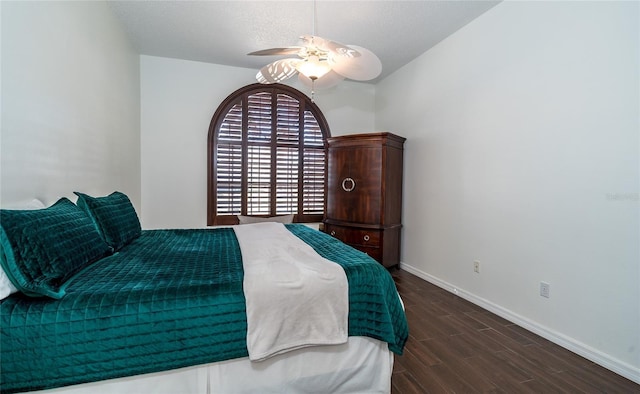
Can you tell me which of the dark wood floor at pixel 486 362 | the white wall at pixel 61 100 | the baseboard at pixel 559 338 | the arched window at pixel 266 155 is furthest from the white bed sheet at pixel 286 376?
the arched window at pixel 266 155

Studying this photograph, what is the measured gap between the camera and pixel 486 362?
199cm

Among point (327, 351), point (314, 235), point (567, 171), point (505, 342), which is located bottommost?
point (505, 342)

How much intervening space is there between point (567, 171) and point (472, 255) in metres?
1.16

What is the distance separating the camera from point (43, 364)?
115 centimetres

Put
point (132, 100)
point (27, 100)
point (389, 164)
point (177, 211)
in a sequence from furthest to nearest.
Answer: point (177, 211) → point (389, 164) → point (132, 100) → point (27, 100)

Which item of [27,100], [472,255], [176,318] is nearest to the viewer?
[176,318]

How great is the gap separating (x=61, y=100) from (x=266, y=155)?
2.63m

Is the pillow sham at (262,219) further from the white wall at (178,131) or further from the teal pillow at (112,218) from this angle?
the teal pillow at (112,218)

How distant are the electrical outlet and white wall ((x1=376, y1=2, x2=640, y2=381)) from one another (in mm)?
38

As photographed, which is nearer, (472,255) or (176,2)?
(176,2)

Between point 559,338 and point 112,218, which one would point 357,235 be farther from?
point 112,218

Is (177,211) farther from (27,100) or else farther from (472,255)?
(472,255)

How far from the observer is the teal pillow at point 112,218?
1.96 meters

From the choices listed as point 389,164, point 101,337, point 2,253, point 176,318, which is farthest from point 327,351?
point 389,164
